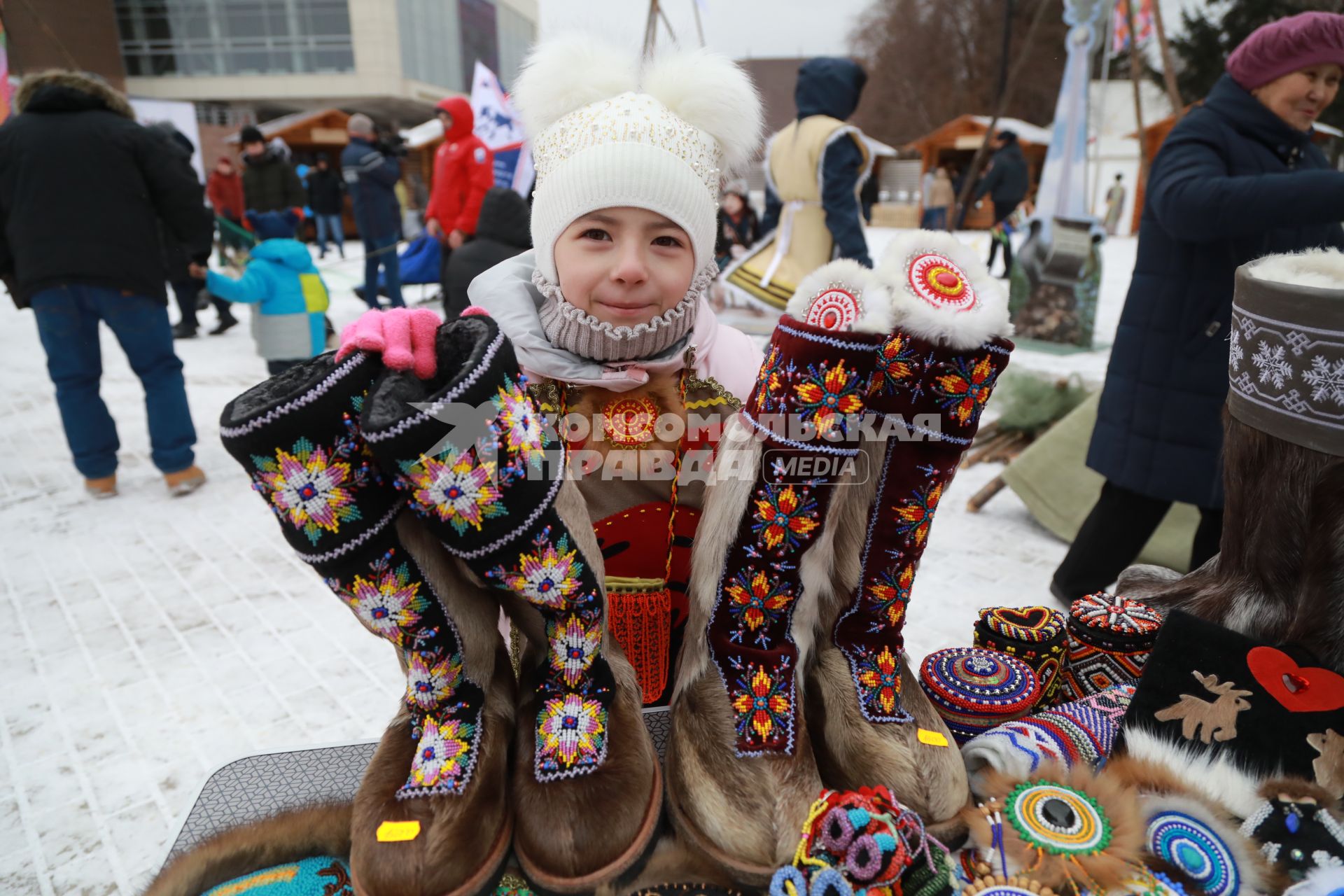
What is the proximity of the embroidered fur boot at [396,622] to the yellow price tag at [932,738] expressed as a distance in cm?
53

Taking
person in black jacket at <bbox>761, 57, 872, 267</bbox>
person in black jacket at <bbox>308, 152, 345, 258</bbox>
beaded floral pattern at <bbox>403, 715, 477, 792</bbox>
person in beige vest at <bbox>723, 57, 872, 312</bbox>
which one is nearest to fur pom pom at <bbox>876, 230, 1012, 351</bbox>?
beaded floral pattern at <bbox>403, 715, 477, 792</bbox>

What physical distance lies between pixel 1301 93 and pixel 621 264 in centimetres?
183

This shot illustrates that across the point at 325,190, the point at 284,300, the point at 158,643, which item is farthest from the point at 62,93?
the point at 325,190

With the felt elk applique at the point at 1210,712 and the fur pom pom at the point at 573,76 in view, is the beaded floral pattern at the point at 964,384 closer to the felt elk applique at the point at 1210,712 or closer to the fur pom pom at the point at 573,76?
the felt elk applique at the point at 1210,712

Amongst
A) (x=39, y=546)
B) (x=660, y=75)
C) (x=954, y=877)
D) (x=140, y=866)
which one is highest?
(x=660, y=75)

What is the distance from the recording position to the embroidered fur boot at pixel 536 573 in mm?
699

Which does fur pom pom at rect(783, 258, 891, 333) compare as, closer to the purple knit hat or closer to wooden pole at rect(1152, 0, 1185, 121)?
the purple knit hat

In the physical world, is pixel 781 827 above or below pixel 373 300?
above

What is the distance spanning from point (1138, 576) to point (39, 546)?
3839 mm

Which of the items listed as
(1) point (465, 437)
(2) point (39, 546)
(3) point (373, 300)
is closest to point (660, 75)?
(1) point (465, 437)

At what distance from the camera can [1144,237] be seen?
208cm

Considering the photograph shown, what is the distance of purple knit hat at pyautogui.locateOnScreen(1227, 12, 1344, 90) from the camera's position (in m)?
1.63

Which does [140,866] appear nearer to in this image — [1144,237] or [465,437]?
[465,437]

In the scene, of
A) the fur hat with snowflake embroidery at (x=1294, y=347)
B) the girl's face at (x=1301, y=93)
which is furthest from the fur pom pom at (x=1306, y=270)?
the girl's face at (x=1301, y=93)
